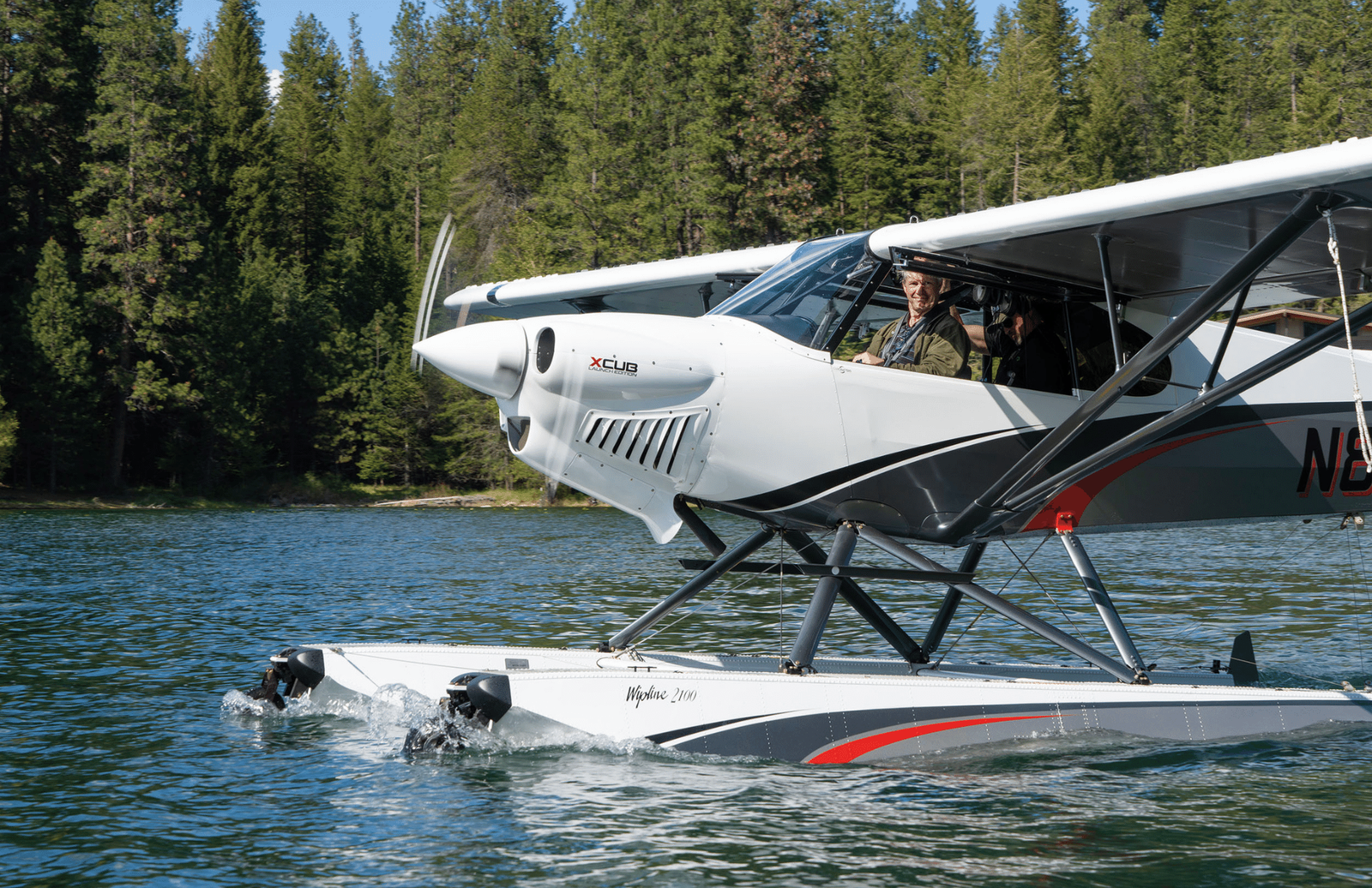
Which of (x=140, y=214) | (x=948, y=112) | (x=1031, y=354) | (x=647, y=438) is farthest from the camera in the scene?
(x=948, y=112)

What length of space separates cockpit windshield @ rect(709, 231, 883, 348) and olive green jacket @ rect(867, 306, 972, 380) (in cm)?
54

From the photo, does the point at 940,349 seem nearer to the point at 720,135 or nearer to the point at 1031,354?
the point at 1031,354

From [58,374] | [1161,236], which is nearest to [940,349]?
[1161,236]

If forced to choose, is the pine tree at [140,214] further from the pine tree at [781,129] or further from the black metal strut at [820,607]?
the black metal strut at [820,607]

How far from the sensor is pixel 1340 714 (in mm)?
7520

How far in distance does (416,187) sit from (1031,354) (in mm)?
63339

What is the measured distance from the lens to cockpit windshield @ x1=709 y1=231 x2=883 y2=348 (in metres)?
6.86

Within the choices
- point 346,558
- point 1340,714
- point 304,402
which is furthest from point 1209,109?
point 1340,714

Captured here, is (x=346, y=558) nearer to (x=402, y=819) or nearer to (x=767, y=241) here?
(x=402, y=819)

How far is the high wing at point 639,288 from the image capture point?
28.8 feet

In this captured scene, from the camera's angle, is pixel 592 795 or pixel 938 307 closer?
pixel 592 795

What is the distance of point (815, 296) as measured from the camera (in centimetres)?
692

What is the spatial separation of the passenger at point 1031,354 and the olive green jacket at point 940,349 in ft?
0.95

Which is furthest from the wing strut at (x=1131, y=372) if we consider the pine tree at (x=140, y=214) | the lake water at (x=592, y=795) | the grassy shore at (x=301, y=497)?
the pine tree at (x=140, y=214)
